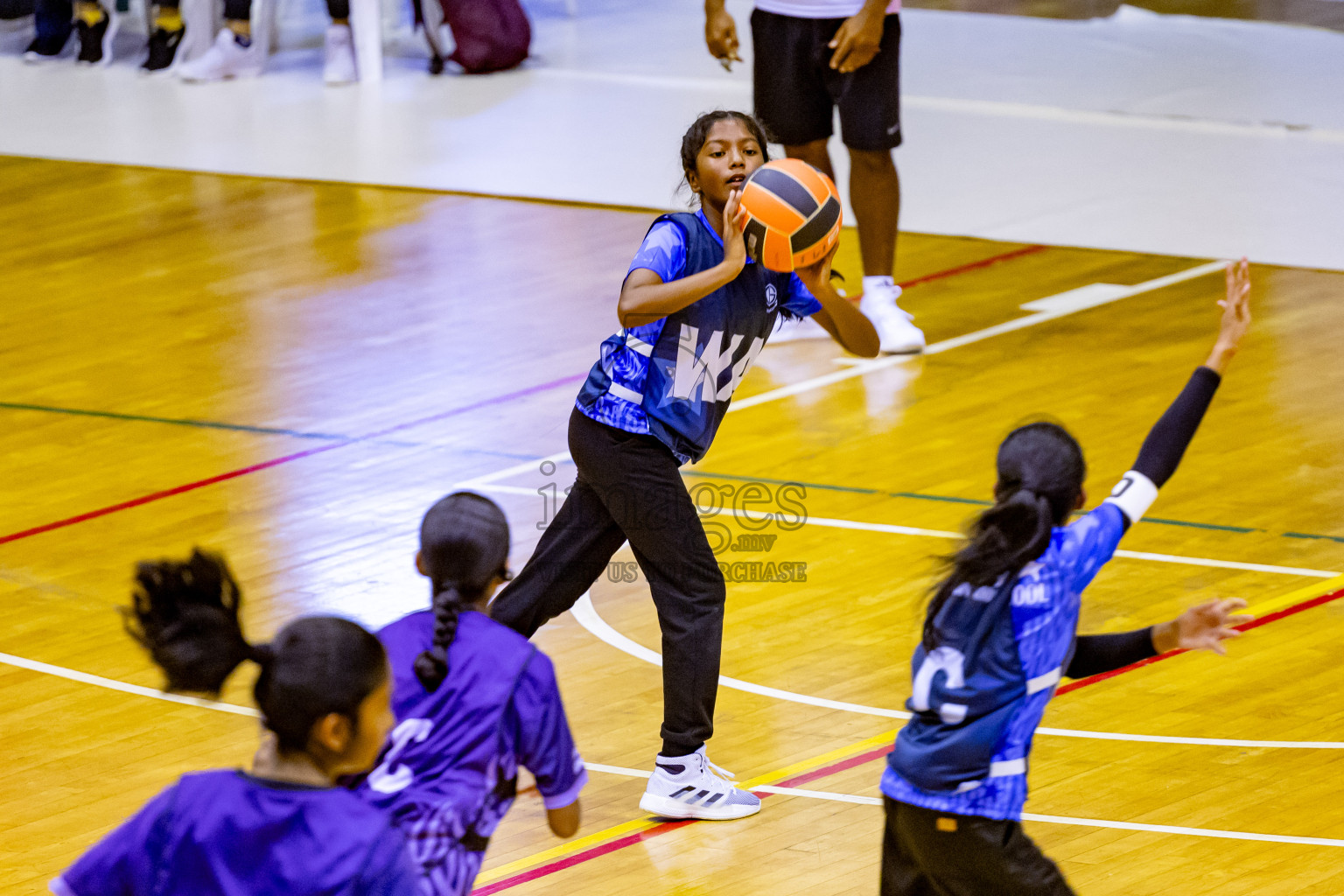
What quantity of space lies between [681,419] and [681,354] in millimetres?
131

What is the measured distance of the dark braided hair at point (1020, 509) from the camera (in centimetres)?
285

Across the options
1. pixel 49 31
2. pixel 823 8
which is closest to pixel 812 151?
pixel 823 8

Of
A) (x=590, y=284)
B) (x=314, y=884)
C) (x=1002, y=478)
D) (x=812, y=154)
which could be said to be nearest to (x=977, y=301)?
(x=812, y=154)

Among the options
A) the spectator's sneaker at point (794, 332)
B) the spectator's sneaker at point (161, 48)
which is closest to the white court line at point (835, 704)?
the spectator's sneaker at point (794, 332)

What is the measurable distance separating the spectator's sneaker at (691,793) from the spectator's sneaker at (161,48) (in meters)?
10.3

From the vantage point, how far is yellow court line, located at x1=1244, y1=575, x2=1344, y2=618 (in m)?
5.05

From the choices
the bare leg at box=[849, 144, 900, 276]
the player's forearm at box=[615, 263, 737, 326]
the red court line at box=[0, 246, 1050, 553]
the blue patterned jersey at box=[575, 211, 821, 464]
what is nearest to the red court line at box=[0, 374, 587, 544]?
the red court line at box=[0, 246, 1050, 553]

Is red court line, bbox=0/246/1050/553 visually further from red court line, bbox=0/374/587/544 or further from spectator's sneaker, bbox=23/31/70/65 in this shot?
spectator's sneaker, bbox=23/31/70/65

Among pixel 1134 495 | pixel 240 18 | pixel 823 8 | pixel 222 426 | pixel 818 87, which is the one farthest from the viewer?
pixel 240 18

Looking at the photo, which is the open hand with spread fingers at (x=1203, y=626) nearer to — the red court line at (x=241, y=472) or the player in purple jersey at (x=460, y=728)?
the player in purple jersey at (x=460, y=728)

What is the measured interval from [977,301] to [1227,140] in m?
3.19

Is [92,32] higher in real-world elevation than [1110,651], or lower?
lower

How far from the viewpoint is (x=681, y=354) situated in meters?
3.91

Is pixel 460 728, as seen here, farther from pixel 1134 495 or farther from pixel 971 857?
pixel 1134 495
